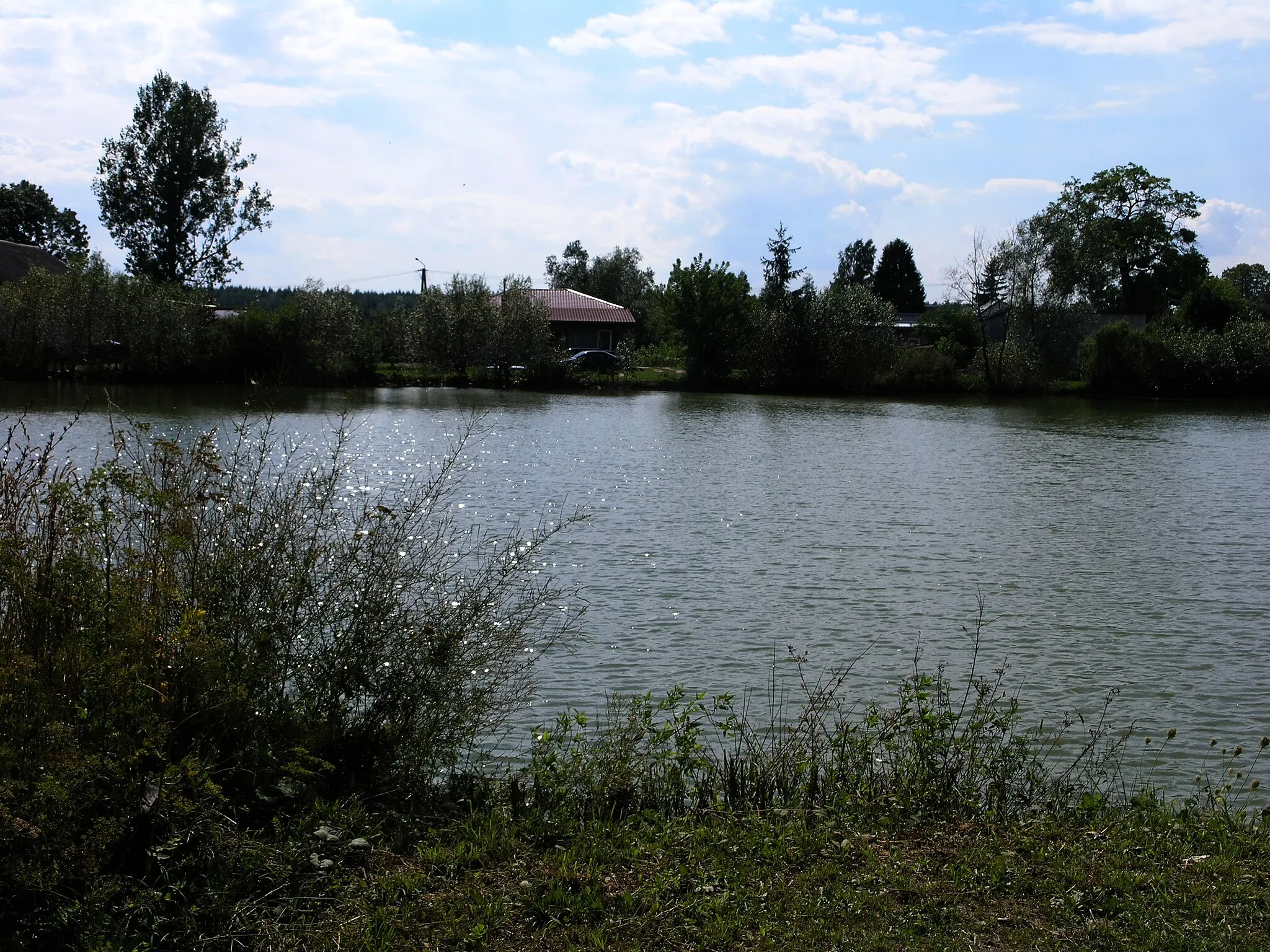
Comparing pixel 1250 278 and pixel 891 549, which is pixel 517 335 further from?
pixel 1250 278

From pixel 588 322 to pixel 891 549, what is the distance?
61209 millimetres

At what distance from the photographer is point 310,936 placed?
13.4 ft

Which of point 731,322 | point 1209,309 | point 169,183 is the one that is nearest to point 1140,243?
point 1209,309

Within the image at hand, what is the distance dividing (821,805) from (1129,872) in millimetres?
1630

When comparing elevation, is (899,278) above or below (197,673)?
above

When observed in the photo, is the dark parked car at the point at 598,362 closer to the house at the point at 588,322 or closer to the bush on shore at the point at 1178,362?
the house at the point at 588,322

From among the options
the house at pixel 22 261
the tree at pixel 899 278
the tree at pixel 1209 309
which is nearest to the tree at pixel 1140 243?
the tree at pixel 1209 309

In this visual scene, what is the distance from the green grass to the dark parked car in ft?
188

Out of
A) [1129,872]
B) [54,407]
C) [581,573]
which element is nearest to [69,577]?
[1129,872]

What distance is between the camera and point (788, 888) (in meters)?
4.62

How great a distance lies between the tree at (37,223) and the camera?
7731 centimetres

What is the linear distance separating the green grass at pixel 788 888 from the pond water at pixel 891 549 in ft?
11.2

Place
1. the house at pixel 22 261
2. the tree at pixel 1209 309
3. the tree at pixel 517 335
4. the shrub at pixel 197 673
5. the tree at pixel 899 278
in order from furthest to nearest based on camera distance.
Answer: the tree at pixel 899 278, the tree at pixel 1209 309, the house at pixel 22 261, the tree at pixel 517 335, the shrub at pixel 197 673

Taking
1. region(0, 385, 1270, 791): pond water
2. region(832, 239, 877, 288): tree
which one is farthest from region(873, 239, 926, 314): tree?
region(0, 385, 1270, 791): pond water
